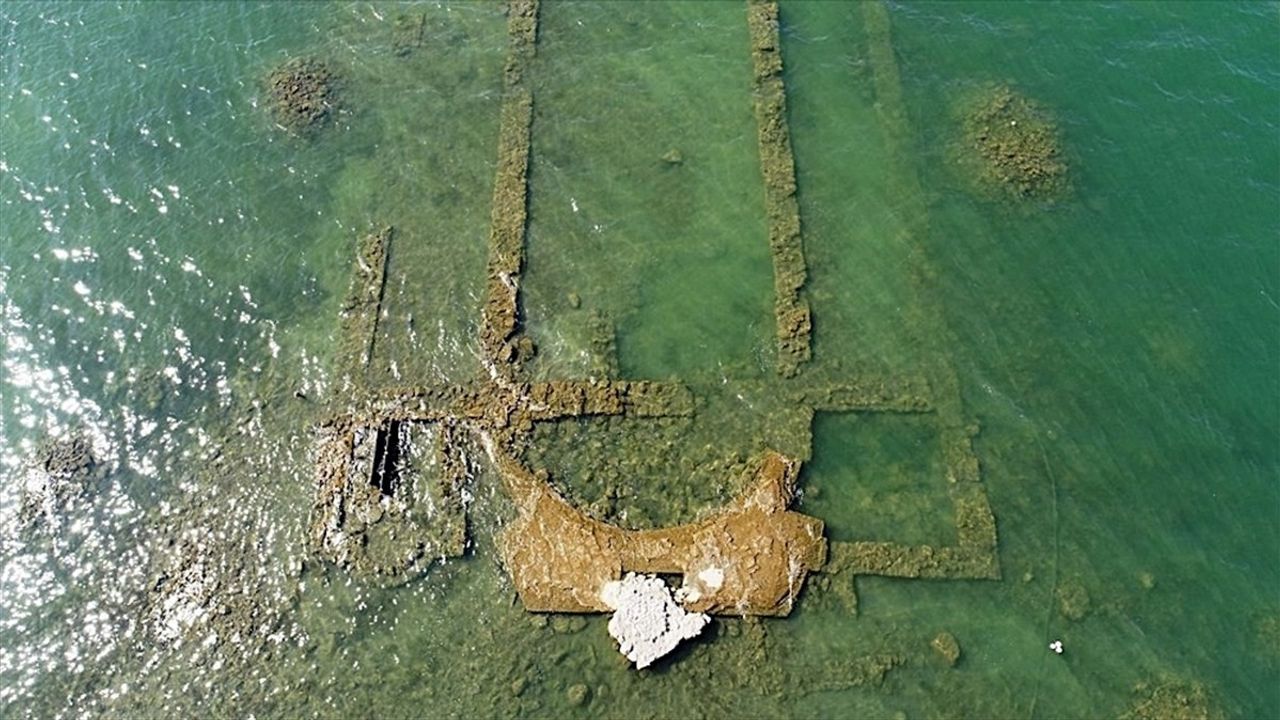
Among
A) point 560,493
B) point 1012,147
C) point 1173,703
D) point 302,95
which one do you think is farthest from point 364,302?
point 1173,703

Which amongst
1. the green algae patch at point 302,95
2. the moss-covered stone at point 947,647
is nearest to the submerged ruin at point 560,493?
the moss-covered stone at point 947,647

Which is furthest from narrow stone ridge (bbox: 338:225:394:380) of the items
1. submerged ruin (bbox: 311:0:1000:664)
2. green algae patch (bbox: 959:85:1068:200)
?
green algae patch (bbox: 959:85:1068:200)

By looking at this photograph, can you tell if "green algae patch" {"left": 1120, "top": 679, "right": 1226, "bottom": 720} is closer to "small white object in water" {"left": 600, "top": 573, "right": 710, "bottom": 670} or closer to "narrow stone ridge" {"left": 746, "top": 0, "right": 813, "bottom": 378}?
"small white object in water" {"left": 600, "top": 573, "right": 710, "bottom": 670}

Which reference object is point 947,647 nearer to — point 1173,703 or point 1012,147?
point 1173,703

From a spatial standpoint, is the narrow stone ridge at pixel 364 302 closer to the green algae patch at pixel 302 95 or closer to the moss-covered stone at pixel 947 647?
the green algae patch at pixel 302 95

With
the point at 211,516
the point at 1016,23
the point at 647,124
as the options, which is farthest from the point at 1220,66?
the point at 211,516

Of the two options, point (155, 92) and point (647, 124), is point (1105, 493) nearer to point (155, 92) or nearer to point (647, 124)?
point (647, 124)
